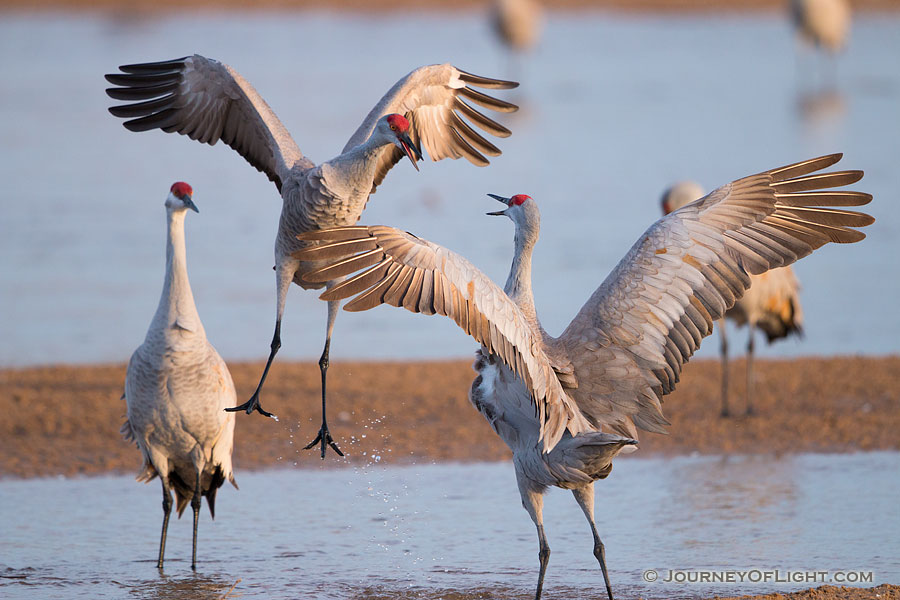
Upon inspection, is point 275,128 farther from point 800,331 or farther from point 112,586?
point 800,331

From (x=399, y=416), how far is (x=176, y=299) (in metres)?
2.65

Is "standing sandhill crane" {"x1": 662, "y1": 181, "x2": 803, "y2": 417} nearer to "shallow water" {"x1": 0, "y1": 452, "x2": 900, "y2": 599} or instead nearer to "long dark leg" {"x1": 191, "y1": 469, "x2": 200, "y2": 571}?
"shallow water" {"x1": 0, "y1": 452, "x2": 900, "y2": 599}

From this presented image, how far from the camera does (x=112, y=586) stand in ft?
20.6

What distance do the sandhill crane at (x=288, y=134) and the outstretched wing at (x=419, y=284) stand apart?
101 centimetres

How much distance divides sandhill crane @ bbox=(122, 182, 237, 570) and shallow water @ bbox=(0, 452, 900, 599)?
371 mm

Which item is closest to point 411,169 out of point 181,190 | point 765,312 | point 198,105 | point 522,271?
point 765,312

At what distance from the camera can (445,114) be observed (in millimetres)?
7594

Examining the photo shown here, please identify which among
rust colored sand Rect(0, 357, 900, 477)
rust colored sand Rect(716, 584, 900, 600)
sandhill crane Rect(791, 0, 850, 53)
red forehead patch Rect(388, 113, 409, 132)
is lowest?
rust colored sand Rect(716, 584, 900, 600)

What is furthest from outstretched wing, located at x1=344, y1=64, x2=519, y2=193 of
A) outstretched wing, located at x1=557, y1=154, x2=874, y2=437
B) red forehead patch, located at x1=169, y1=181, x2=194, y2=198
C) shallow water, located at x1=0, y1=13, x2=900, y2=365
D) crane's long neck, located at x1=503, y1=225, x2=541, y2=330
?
shallow water, located at x1=0, y1=13, x2=900, y2=365

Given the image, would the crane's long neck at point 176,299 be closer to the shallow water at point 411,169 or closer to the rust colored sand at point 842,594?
the rust colored sand at point 842,594

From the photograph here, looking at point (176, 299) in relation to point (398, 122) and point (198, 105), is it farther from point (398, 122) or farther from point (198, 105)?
point (398, 122)

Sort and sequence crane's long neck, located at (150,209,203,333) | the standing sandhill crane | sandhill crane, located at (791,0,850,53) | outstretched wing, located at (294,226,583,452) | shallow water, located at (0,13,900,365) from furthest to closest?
sandhill crane, located at (791,0,850,53) < shallow water, located at (0,13,900,365) < the standing sandhill crane < crane's long neck, located at (150,209,203,333) < outstretched wing, located at (294,226,583,452)

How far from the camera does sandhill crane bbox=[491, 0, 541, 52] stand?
2770 cm

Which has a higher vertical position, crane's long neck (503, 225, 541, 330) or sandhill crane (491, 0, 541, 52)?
sandhill crane (491, 0, 541, 52)
